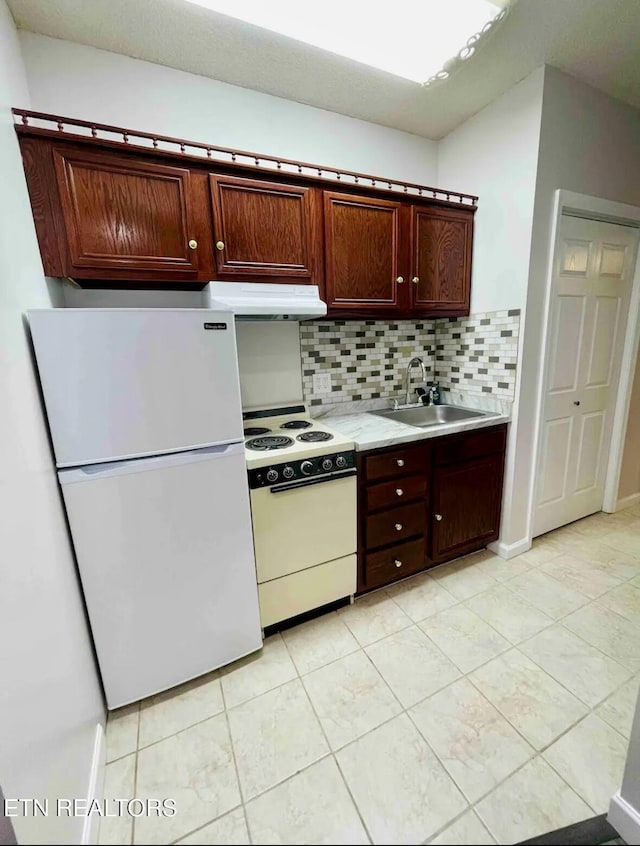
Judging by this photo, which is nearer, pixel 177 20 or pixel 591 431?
pixel 177 20

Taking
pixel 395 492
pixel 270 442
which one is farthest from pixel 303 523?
pixel 395 492

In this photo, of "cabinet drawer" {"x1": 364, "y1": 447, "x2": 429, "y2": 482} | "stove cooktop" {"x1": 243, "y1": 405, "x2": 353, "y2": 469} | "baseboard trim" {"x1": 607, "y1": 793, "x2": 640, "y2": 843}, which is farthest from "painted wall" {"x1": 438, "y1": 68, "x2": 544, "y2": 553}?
"baseboard trim" {"x1": 607, "y1": 793, "x2": 640, "y2": 843}

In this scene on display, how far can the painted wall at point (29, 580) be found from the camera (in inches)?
30.2

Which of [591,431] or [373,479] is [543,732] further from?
[591,431]

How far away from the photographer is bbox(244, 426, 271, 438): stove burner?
1.89 metres

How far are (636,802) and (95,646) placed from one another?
1.68 meters

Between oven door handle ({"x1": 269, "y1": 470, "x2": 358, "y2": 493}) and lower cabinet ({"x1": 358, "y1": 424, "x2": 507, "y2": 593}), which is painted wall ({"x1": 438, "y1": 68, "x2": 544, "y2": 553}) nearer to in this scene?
lower cabinet ({"x1": 358, "y1": 424, "x2": 507, "y2": 593})

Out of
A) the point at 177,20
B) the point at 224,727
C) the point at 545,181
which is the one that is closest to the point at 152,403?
the point at 224,727

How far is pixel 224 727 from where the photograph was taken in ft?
4.11

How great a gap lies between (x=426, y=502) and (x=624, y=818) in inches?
46.3

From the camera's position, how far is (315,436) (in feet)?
5.61

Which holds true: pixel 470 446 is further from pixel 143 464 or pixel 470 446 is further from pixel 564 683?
pixel 143 464

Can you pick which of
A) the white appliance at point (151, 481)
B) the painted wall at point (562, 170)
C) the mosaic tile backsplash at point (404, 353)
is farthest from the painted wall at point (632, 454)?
the white appliance at point (151, 481)
